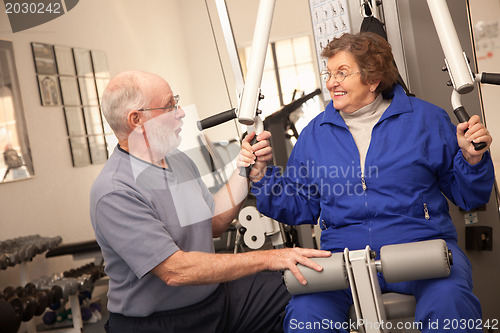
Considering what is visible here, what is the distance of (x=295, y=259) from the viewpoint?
4.36 ft

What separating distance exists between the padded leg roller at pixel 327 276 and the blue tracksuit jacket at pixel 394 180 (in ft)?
1.03

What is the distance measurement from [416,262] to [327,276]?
21cm

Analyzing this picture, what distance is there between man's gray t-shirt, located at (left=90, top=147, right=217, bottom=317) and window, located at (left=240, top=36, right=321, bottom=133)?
1446mm

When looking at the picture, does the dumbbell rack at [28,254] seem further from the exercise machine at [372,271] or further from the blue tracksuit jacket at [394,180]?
the exercise machine at [372,271]

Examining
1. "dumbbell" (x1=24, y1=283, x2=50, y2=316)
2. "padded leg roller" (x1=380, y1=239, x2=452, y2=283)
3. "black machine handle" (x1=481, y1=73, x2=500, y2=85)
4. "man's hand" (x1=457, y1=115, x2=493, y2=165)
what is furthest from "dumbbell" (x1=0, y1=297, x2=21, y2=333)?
"black machine handle" (x1=481, y1=73, x2=500, y2=85)

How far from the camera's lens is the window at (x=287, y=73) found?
3.08 m

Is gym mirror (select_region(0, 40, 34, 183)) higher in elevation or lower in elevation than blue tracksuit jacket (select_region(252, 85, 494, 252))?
higher

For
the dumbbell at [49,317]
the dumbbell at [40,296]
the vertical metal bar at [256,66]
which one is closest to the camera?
the vertical metal bar at [256,66]

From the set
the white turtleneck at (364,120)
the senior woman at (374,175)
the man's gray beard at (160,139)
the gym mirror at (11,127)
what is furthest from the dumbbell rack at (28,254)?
the white turtleneck at (364,120)

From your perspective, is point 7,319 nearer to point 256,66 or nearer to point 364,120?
point 256,66

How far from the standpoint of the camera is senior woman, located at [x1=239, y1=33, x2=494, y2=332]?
1417mm

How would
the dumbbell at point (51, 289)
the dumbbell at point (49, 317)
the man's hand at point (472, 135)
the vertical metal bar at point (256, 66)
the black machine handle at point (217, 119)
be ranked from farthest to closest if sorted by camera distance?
1. the dumbbell at point (49, 317)
2. the dumbbell at point (51, 289)
3. the black machine handle at point (217, 119)
4. the vertical metal bar at point (256, 66)
5. the man's hand at point (472, 135)

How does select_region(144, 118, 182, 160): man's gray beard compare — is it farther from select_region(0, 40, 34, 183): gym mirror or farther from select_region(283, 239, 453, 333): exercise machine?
select_region(0, 40, 34, 183): gym mirror

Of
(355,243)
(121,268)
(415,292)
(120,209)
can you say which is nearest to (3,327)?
(121,268)
